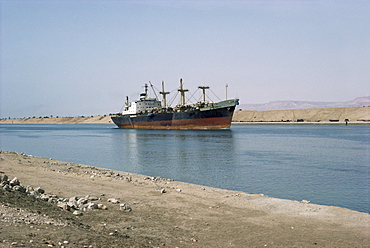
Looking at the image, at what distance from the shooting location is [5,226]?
7.06m

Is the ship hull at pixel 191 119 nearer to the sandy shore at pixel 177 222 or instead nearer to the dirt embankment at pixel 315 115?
the sandy shore at pixel 177 222

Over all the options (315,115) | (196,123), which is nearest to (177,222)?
(196,123)

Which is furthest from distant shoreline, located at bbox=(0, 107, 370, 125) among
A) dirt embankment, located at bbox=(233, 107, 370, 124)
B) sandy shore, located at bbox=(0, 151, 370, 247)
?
sandy shore, located at bbox=(0, 151, 370, 247)

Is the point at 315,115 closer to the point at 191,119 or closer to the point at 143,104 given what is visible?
the point at 143,104

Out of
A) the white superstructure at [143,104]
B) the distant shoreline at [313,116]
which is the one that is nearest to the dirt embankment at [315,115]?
the distant shoreline at [313,116]

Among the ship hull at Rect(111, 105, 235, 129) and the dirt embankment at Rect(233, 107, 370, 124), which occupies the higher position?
the ship hull at Rect(111, 105, 235, 129)

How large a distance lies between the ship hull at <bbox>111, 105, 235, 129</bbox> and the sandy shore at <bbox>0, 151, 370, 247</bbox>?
197 ft

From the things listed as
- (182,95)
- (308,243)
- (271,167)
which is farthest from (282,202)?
(182,95)

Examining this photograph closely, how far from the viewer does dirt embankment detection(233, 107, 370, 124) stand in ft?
424

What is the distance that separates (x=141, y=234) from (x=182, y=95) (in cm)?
8674

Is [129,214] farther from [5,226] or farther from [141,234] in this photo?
[5,226]

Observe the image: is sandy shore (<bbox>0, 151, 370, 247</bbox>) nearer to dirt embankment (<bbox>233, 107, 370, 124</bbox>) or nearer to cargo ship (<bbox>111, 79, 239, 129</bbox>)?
cargo ship (<bbox>111, 79, 239, 129</bbox>)

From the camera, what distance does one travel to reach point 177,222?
9398 millimetres

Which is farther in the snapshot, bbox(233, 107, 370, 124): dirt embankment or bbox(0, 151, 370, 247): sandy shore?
bbox(233, 107, 370, 124): dirt embankment
